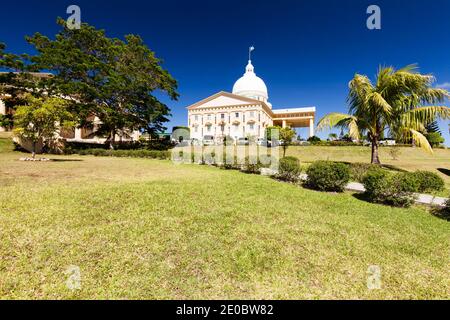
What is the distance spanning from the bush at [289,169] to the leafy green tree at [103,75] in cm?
2262

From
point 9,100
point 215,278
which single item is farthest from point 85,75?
point 215,278

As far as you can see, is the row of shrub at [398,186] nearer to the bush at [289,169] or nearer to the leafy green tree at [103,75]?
the bush at [289,169]

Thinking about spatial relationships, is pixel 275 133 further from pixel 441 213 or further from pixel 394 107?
pixel 441 213

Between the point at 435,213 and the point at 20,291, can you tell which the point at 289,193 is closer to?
the point at 435,213

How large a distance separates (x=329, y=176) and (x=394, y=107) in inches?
270

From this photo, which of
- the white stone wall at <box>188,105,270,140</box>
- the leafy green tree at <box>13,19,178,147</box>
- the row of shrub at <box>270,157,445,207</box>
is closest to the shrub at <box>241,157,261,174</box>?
the row of shrub at <box>270,157,445,207</box>

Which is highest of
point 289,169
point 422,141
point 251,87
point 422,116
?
point 251,87

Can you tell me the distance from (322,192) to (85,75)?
29192 millimetres

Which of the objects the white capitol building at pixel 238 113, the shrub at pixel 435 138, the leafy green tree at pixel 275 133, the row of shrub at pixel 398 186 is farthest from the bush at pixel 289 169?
the shrub at pixel 435 138

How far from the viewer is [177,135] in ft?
161

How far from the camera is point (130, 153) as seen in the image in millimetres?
23188

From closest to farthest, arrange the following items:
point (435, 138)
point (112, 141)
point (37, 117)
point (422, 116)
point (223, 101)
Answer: point (422, 116) → point (37, 117) → point (112, 141) → point (435, 138) → point (223, 101)

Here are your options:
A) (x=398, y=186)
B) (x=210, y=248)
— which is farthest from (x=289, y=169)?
(x=210, y=248)

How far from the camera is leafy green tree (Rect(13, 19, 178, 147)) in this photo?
23594 millimetres
